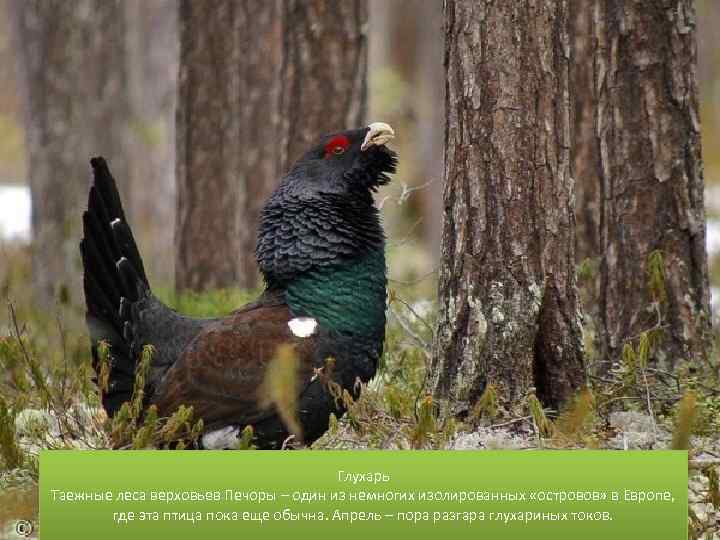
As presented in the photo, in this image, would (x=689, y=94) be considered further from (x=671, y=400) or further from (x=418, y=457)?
(x=418, y=457)

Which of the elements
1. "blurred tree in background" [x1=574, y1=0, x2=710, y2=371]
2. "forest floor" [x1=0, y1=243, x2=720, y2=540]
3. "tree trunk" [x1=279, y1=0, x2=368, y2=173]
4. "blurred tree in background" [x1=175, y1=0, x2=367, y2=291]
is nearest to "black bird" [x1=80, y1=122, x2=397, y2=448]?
"forest floor" [x1=0, y1=243, x2=720, y2=540]

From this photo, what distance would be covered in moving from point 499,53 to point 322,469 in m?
2.02

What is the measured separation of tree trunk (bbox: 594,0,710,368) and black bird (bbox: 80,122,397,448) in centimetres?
127

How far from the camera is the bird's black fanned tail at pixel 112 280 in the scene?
4773mm

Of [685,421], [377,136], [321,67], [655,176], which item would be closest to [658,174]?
[655,176]

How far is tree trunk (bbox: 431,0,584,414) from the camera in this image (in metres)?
4.53

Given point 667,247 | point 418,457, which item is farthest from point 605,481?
point 667,247

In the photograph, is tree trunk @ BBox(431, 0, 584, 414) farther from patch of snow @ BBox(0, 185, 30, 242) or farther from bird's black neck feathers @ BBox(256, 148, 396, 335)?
patch of snow @ BBox(0, 185, 30, 242)

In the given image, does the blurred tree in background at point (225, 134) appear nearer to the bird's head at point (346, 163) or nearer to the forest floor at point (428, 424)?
the bird's head at point (346, 163)

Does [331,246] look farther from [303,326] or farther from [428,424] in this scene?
[428,424]

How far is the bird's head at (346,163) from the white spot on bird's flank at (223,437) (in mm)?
1125

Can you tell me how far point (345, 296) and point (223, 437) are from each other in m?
0.79

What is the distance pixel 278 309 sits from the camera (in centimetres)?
470

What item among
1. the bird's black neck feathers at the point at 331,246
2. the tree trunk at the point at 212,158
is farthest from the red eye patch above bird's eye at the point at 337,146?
the tree trunk at the point at 212,158
